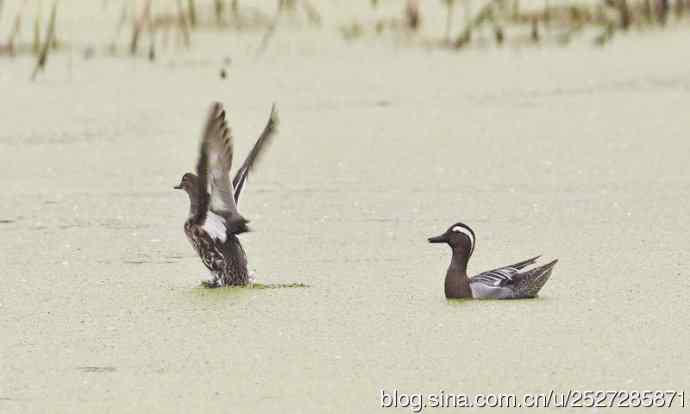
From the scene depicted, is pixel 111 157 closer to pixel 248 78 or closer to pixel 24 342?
pixel 248 78

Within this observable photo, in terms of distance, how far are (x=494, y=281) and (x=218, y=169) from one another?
78 cm

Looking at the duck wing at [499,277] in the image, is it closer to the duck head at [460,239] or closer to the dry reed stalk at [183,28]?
the duck head at [460,239]

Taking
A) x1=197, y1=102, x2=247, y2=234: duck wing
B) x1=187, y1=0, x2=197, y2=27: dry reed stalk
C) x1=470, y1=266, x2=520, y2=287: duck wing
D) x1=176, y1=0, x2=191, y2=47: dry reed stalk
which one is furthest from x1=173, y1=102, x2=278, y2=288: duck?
x1=187, y1=0, x2=197, y2=27: dry reed stalk

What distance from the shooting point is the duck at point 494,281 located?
4938 millimetres

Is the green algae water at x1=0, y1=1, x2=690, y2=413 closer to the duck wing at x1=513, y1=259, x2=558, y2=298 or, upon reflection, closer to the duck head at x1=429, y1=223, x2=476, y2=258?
the duck wing at x1=513, y1=259, x2=558, y2=298

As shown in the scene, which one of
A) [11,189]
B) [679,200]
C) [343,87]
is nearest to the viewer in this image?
[679,200]

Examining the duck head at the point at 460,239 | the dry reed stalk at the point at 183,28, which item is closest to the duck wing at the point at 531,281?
the duck head at the point at 460,239

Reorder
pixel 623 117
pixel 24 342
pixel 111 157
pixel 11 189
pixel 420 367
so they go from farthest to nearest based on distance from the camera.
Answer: pixel 623 117 → pixel 111 157 → pixel 11 189 → pixel 24 342 → pixel 420 367

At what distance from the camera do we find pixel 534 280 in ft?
16.2

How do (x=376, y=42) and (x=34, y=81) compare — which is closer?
(x=34, y=81)

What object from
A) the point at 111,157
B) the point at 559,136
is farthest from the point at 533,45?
the point at 111,157

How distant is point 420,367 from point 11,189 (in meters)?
3.05

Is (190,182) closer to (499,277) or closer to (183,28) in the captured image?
(499,277)

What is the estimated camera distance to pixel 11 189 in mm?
6949
